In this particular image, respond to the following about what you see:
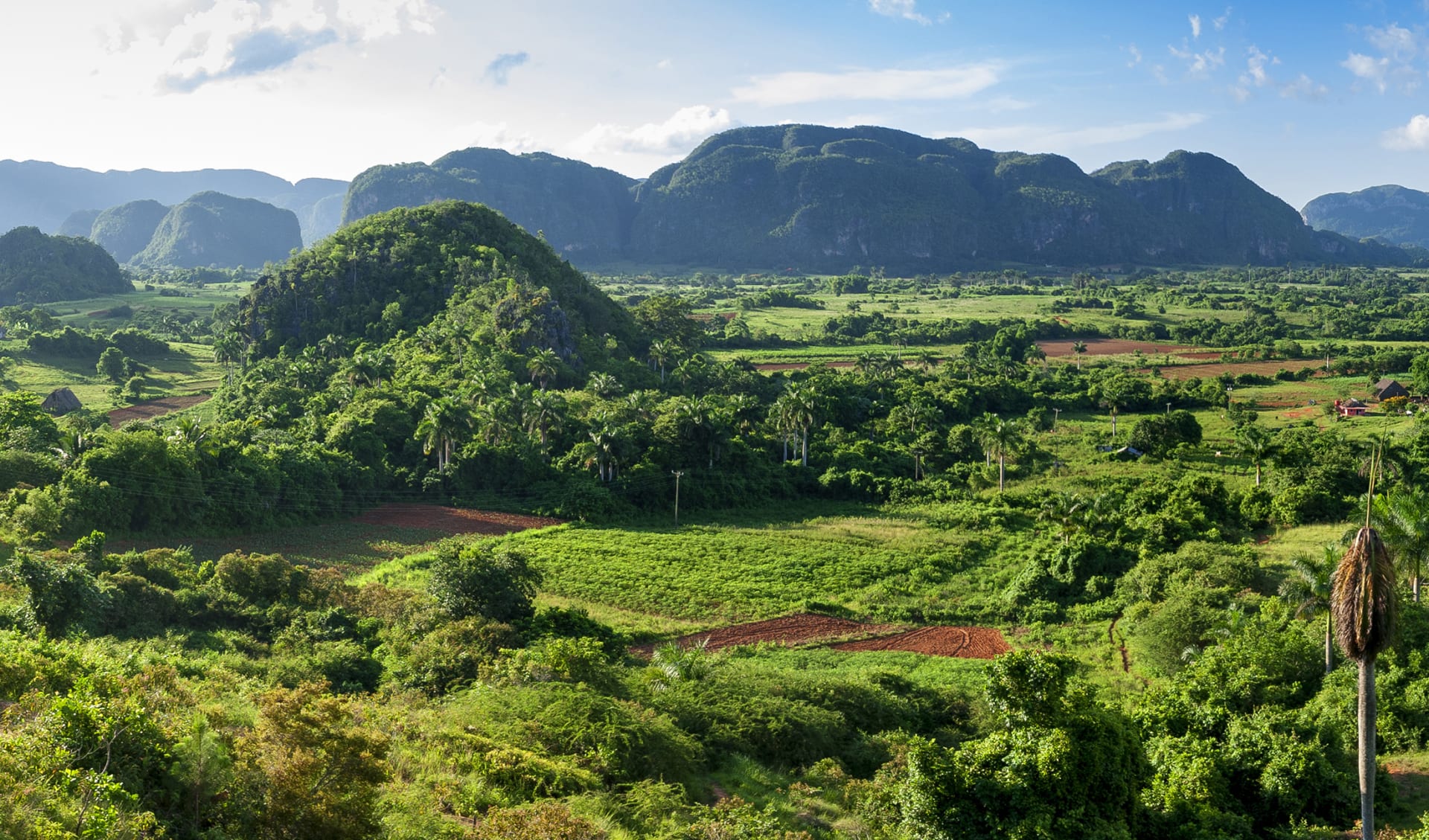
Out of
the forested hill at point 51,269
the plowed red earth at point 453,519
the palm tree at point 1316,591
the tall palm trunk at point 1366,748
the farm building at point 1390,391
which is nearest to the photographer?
the tall palm trunk at point 1366,748

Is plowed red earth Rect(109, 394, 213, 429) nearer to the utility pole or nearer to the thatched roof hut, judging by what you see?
the thatched roof hut

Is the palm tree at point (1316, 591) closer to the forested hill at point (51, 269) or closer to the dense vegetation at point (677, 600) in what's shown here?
the dense vegetation at point (677, 600)

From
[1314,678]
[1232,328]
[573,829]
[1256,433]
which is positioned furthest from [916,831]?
[1232,328]

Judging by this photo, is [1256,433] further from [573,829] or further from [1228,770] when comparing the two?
[573,829]

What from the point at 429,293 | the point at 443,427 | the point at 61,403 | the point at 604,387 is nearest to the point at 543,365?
the point at 604,387

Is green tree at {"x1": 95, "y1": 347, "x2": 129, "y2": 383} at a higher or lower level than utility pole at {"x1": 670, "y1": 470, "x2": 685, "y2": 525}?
higher

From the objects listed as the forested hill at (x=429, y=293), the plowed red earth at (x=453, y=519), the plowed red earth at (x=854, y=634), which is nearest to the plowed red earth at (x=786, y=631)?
the plowed red earth at (x=854, y=634)

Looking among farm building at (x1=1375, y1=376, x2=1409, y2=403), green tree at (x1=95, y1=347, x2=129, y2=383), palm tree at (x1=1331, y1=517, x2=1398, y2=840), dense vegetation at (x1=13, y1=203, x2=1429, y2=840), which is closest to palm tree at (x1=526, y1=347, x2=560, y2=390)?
dense vegetation at (x1=13, y1=203, x2=1429, y2=840)

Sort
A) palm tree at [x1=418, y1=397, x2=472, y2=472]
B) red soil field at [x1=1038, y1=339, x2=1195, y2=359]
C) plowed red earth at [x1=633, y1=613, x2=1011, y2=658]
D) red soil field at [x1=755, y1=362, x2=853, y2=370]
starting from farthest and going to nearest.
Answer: red soil field at [x1=1038, y1=339, x2=1195, y2=359], red soil field at [x1=755, y1=362, x2=853, y2=370], palm tree at [x1=418, y1=397, x2=472, y2=472], plowed red earth at [x1=633, y1=613, x2=1011, y2=658]

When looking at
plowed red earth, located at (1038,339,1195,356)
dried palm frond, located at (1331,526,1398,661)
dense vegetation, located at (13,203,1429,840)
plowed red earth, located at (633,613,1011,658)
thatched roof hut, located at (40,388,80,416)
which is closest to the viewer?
dried palm frond, located at (1331,526,1398,661)
